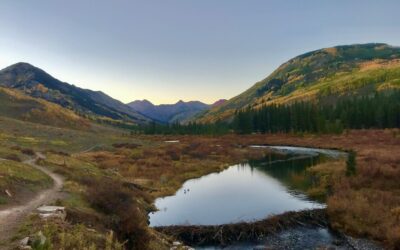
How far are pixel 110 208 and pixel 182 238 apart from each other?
825 cm

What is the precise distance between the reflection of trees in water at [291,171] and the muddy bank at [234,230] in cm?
1461

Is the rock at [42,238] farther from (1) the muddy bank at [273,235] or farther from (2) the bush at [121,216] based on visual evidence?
(1) the muddy bank at [273,235]

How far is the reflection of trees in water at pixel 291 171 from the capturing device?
54.7 metres

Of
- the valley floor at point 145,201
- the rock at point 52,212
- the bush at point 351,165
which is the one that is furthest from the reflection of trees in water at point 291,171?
the rock at point 52,212

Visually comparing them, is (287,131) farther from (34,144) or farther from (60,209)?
(60,209)

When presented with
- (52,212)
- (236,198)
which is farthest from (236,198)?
(52,212)

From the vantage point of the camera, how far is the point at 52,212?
23.6 meters

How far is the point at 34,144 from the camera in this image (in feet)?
301

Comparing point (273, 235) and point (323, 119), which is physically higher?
point (323, 119)

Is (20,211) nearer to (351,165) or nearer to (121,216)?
(121,216)

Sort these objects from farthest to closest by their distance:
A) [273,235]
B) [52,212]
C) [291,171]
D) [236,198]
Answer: [291,171], [236,198], [273,235], [52,212]

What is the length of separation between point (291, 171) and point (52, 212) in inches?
2128

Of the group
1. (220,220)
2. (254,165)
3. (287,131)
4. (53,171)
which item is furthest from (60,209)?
(287,131)

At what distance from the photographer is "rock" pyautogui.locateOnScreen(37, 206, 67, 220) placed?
22.6 m
